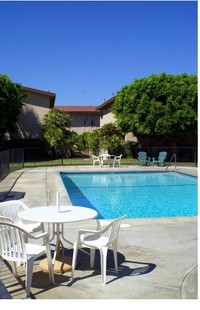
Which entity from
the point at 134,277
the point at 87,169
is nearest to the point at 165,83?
the point at 87,169

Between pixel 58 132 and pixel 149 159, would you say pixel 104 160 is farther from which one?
pixel 58 132

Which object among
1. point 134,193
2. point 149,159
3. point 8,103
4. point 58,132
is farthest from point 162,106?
point 134,193

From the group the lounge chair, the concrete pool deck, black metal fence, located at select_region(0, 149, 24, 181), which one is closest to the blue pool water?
the lounge chair

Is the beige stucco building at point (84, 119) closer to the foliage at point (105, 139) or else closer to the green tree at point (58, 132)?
the foliage at point (105, 139)

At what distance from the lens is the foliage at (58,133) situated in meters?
29.7

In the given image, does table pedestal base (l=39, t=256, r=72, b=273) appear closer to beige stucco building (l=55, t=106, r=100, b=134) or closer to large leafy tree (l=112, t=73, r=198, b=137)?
large leafy tree (l=112, t=73, r=198, b=137)

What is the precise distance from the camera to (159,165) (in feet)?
81.8

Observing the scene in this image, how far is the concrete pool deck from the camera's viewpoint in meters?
4.50

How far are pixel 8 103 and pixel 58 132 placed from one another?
4.63 m

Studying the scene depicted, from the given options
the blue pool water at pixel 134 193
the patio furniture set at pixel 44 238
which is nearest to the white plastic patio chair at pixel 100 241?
the patio furniture set at pixel 44 238

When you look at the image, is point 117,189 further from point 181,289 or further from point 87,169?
point 181,289

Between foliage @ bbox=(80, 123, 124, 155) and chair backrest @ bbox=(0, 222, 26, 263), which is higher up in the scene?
foliage @ bbox=(80, 123, 124, 155)

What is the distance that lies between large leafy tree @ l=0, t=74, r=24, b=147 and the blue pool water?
8.80 m

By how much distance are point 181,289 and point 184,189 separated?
41.7ft
